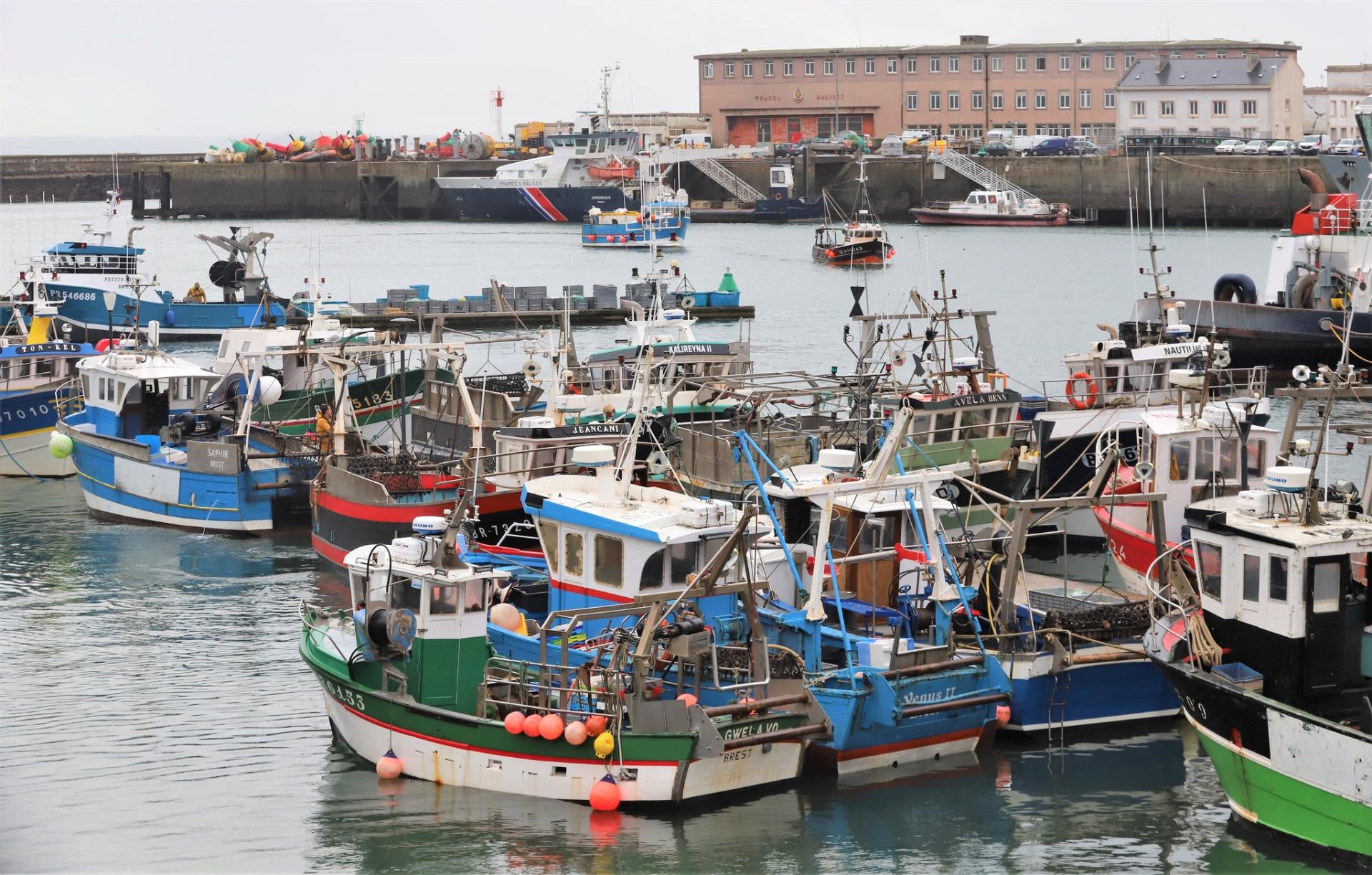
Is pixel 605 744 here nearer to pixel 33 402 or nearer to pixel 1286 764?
pixel 1286 764

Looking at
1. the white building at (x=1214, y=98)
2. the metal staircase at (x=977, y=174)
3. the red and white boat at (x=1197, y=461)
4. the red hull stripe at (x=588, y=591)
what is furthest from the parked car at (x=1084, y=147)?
the red hull stripe at (x=588, y=591)

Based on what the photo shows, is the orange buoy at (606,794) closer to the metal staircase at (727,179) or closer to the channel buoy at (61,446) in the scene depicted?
the channel buoy at (61,446)

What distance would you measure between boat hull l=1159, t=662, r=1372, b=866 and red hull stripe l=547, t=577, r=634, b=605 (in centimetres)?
521

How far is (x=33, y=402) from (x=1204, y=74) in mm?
90387

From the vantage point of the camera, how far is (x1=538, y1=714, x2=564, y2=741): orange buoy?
15297 millimetres

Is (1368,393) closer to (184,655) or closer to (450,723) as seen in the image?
(450,723)

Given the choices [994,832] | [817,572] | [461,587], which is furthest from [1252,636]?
[461,587]

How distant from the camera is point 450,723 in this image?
15914 millimetres

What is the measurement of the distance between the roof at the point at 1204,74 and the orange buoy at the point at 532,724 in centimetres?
10136

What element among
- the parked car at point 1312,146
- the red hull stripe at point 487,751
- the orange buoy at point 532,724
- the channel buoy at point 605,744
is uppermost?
the parked car at point 1312,146

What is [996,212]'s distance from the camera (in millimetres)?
93625

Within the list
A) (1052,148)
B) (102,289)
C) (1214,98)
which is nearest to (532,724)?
(102,289)

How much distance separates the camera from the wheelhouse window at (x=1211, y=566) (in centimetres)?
1512

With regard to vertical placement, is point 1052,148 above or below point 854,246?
above
